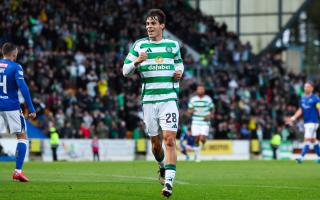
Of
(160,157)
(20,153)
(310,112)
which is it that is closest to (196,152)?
(310,112)

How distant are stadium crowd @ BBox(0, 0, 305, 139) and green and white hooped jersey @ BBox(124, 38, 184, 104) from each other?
22418 mm

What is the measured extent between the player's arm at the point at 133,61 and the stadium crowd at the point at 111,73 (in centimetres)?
2232

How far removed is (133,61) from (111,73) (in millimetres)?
26782

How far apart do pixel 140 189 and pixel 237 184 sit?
2.47 meters

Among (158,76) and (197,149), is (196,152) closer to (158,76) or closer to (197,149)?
(197,149)

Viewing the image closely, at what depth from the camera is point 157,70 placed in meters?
13.5

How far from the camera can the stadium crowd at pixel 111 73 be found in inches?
1467

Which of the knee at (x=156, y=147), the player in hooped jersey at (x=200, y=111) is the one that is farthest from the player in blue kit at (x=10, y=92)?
the player in hooped jersey at (x=200, y=111)

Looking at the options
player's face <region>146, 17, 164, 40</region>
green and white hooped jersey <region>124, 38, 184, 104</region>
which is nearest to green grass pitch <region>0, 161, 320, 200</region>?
green and white hooped jersey <region>124, 38, 184, 104</region>

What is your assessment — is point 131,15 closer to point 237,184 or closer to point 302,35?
point 302,35

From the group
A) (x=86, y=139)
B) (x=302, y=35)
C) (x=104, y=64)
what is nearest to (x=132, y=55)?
(x=86, y=139)

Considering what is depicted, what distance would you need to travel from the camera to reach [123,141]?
3806cm

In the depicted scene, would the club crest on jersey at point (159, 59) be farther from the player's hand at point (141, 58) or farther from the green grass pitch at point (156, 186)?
the green grass pitch at point (156, 186)

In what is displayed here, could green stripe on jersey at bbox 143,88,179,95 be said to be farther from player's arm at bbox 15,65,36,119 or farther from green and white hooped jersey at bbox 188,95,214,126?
green and white hooped jersey at bbox 188,95,214,126
